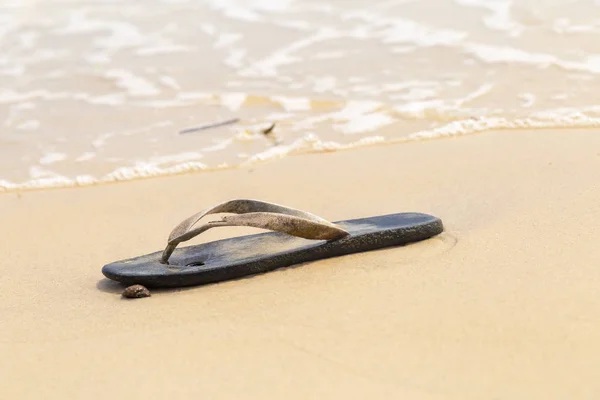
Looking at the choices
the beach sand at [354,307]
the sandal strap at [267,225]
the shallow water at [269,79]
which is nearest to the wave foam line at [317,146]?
the shallow water at [269,79]

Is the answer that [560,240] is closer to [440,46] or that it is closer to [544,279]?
[544,279]

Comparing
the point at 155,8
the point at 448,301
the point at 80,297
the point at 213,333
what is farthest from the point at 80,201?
the point at 155,8

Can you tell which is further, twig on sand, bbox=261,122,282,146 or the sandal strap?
twig on sand, bbox=261,122,282,146

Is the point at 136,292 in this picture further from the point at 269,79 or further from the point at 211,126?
the point at 269,79

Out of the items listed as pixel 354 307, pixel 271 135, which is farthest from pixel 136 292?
pixel 271 135

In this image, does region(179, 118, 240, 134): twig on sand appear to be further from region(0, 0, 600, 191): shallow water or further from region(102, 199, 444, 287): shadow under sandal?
region(102, 199, 444, 287): shadow under sandal

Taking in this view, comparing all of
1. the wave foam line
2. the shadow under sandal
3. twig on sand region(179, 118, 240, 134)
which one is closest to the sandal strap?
the shadow under sandal
